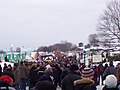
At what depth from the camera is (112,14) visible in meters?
82.8

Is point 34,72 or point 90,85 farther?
point 34,72

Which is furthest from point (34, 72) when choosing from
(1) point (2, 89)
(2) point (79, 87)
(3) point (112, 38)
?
(3) point (112, 38)

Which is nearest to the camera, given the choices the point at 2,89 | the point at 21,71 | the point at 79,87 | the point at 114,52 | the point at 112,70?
the point at 2,89

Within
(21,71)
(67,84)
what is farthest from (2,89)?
(21,71)

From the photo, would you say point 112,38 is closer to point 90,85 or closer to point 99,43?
point 99,43

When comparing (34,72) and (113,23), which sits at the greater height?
(113,23)

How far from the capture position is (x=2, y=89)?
6.15m

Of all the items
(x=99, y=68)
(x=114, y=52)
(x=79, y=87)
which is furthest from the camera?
(x=114, y=52)

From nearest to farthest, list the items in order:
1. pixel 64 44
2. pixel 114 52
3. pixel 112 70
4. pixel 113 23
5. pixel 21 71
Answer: pixel 112 70, pixel 21 71, pixel 114 52, pixel 113 23, pixel 64 44

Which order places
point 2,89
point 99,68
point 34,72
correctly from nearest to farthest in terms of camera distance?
point 2,89
point 34,72
point 99,68

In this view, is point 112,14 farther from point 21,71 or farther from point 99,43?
point 21,71

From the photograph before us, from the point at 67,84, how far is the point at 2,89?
299 centimetres

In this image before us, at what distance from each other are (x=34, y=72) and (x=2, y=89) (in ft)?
34.6

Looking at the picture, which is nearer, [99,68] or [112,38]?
[99,68]
